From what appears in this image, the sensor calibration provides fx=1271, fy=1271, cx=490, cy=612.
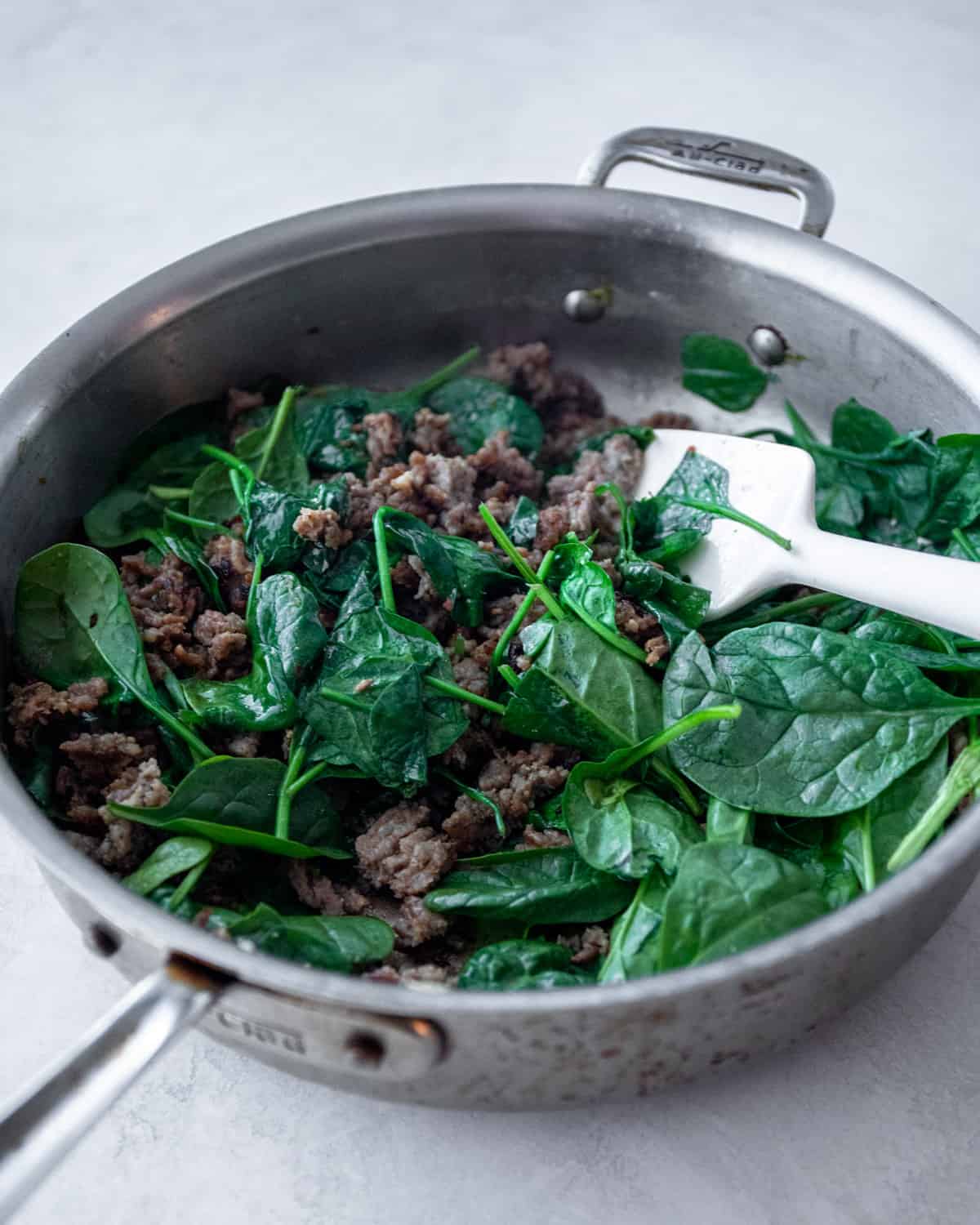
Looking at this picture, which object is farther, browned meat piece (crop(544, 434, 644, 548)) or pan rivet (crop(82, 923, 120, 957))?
browned meat piece (crop(544, 434, 644, 548))

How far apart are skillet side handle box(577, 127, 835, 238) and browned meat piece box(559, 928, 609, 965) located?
1215 mm

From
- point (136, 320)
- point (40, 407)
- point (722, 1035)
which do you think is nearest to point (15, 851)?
point (40, 407)

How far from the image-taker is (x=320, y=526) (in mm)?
1834

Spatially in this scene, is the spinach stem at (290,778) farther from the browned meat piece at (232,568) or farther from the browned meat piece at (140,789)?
the browned meat piece at (232,568)

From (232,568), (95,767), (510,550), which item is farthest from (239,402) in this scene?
(95,767)

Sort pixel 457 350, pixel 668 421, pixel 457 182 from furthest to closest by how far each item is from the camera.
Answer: pixel 457 182, pixel 457 350, pixel 668 421

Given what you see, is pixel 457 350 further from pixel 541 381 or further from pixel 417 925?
pixel 417 925

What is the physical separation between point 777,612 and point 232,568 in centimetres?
81

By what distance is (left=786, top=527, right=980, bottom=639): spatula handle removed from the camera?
63.7 inches

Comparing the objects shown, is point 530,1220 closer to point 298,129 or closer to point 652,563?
point 652,563

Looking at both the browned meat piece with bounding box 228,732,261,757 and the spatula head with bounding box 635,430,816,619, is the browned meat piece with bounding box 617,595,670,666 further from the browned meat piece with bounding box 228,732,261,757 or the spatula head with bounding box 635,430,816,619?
the browned meat piece with bounding box 228,732,261,757

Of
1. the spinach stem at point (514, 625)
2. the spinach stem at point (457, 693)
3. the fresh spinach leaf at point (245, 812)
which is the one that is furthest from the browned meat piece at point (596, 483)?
the fresh spinach leaf at point (245, 812)

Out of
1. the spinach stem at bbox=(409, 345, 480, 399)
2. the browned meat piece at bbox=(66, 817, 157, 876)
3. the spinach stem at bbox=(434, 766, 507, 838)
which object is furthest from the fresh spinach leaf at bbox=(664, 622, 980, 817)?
the spinach stem at bbox=(409, 345, 480, 399)

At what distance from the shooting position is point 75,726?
1717mm
